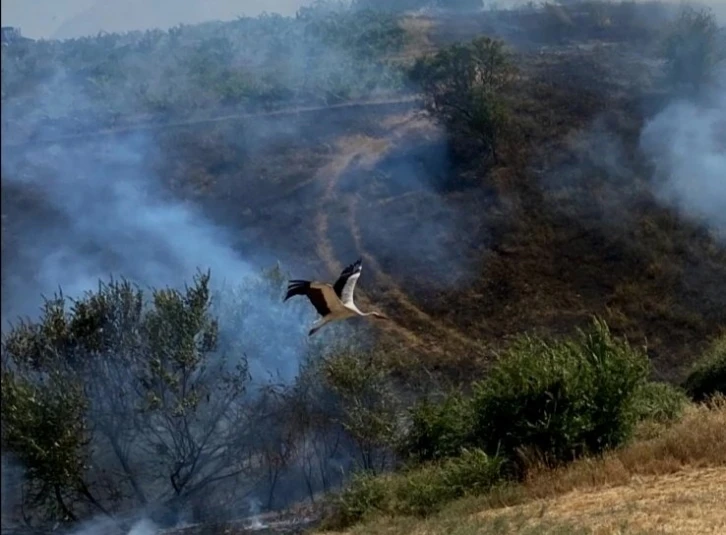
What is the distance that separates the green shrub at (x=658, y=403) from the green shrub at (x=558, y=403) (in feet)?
2.19

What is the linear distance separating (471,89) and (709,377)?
18850 mm

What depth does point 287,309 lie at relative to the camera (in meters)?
23.0

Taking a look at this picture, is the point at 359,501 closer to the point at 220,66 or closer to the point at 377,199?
the point at 377,199

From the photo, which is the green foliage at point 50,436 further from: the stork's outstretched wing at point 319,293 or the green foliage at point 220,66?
the green foliage at point 220,66

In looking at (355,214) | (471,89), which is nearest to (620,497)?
(355,214)

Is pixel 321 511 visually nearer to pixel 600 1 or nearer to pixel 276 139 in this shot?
pixel 276 139

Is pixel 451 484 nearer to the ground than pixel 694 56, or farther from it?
nearer to the ground

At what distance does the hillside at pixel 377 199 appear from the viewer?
74.7 ft

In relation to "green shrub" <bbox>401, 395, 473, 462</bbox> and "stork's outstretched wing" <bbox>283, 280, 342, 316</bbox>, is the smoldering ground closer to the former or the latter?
"green shrub" <bbox>401, 395, 473, 462</bbox>

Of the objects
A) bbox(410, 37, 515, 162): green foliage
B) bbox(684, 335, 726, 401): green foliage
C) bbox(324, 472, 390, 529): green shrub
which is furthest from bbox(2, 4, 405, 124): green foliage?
bbox(324, 472, 390, 529): green shrub

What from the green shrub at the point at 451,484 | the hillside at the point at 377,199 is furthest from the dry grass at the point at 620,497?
the hillside at the point at 377,199

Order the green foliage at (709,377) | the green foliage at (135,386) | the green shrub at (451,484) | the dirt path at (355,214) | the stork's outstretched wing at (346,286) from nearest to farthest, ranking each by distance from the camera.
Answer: the stork's outstretched wing at (346,286) → the green shrub at (451,484) → the green foliage at (135,386) → the green foliage at (709,377) → the dirt path at (355,214)

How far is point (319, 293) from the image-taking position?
21.4 ft

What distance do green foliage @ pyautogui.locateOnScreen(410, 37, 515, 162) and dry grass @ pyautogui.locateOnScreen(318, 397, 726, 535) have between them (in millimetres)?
22073
